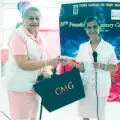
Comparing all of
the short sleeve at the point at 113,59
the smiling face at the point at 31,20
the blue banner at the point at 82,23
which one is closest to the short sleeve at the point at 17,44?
the smiling face at the point at 31,20

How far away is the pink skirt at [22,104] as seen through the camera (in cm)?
101

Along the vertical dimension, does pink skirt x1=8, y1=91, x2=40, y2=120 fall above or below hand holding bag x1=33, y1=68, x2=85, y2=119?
below

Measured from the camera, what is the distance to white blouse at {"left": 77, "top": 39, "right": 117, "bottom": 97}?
0.97 meters

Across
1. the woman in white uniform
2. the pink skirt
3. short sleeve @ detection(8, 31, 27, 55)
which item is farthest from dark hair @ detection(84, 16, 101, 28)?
the pink skirt

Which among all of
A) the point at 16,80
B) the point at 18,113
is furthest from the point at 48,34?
the point at 18,113

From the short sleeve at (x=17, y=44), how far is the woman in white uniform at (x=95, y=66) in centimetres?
23

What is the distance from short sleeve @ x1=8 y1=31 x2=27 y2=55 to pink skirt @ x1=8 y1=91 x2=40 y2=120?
182 millimetres

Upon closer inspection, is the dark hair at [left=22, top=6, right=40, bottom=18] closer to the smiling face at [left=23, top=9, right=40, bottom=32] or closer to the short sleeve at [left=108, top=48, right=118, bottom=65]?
the smiling face at [left=23, top=9, right=40, bottom=32]

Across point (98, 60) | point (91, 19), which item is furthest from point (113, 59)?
point (91, 19)

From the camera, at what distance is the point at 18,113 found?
40.2 inches

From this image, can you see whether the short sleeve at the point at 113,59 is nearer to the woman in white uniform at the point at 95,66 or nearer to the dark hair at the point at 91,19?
the woman in white uniform at the point at 95,66

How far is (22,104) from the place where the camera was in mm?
1015

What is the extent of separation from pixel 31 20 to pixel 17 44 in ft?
0.38

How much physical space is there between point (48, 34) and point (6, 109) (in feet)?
1.31
